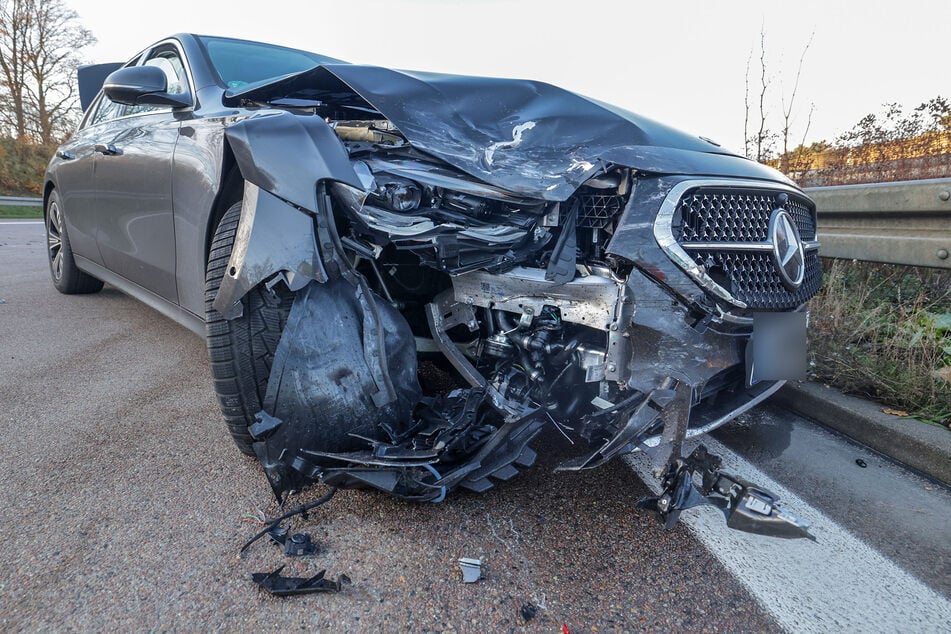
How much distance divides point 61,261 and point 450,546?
4806 mm

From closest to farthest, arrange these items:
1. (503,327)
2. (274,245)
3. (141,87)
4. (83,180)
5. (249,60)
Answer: (274,245) < (503,327) < (141,87) < (249,60) < (83,180)

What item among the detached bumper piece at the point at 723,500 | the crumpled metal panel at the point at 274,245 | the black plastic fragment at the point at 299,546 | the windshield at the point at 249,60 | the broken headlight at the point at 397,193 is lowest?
the black plastic fragment at the point at 299,546

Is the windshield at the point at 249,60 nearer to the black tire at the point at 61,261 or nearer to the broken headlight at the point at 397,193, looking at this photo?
the broken headlight at the point at 397,193

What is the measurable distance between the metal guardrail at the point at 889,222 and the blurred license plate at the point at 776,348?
167 centimetres

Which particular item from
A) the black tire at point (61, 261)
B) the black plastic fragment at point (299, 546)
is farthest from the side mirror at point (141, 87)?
the black tire at point (61, 261)

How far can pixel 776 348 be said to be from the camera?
6.59ft

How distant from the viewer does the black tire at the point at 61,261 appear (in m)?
4.60

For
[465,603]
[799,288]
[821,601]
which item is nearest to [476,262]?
[465,603]

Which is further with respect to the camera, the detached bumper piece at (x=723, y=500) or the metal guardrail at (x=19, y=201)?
the metal guardrail at (x=19, y=201)

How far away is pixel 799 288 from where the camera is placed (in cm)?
210

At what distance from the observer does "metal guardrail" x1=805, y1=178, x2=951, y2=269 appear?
10.1ft

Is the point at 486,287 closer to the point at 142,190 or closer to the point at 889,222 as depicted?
the point at 142,190

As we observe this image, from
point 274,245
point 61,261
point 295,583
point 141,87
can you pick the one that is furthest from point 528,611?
point 61,261

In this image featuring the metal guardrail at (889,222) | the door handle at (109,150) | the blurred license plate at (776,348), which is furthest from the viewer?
the door handle at (109,150)
